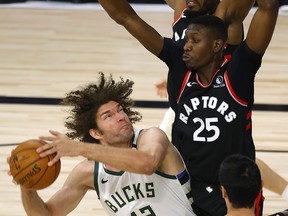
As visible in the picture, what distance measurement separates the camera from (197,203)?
12.5 ft

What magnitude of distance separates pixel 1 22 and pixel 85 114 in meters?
7.74

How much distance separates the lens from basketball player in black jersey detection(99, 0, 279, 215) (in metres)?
3.69

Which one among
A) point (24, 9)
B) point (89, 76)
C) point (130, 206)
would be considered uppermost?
point (130, 206)

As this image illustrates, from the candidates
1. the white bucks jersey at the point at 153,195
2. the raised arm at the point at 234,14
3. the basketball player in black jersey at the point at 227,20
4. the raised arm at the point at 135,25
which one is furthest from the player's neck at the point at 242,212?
the raised arm at the point at 234,14

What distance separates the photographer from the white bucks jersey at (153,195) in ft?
12.5

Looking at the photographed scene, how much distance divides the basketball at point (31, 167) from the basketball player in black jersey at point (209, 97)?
2.28 feet

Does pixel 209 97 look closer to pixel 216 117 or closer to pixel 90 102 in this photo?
pixel 216 117

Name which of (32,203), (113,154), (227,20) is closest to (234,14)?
(227,20)

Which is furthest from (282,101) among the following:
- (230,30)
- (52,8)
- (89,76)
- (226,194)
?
(52,8)

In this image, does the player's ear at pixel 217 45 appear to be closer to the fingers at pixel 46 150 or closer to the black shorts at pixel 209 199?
the black shorts at pixel 209 199

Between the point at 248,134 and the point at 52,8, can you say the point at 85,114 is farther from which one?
the point at 52,8

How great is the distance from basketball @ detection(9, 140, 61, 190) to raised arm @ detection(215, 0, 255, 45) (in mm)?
1471

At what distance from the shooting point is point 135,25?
3896 mm

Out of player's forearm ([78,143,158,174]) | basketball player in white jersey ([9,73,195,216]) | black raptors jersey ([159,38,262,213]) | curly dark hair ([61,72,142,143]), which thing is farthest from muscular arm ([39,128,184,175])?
curly dark hair ([61,72,142,143])
